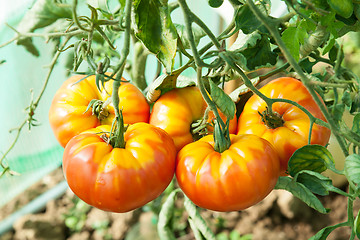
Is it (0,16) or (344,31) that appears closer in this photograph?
(344,31)

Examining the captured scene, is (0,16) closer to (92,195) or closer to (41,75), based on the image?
(41,75)

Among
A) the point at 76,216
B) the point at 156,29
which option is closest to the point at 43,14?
the point at 156,29

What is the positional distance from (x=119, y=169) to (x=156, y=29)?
0.55 ft

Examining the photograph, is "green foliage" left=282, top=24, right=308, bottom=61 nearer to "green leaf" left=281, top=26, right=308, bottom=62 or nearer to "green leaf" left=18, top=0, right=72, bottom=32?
"green leaf" left=281, top=26, right=308, bottom=62

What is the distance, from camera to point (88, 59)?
41 centimetres

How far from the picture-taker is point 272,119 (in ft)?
1.72

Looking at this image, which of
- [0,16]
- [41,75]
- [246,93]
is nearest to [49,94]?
[41,75]

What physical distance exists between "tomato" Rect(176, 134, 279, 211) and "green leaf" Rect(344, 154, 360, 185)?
0.09 meters

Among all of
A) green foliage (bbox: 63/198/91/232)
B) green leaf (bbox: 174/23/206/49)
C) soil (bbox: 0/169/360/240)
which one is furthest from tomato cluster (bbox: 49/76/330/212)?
green foliage (bbox: 63/198/91/232)

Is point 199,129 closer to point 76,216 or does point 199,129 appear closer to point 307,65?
point 307,65

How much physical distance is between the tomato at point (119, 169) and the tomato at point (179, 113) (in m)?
0.07

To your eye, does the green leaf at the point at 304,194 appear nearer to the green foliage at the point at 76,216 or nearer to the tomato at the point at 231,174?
the tomato at the point at 231,174

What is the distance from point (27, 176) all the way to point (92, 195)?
143cm

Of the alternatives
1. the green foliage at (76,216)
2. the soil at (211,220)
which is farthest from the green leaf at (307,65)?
the green foliage at (76,216)
